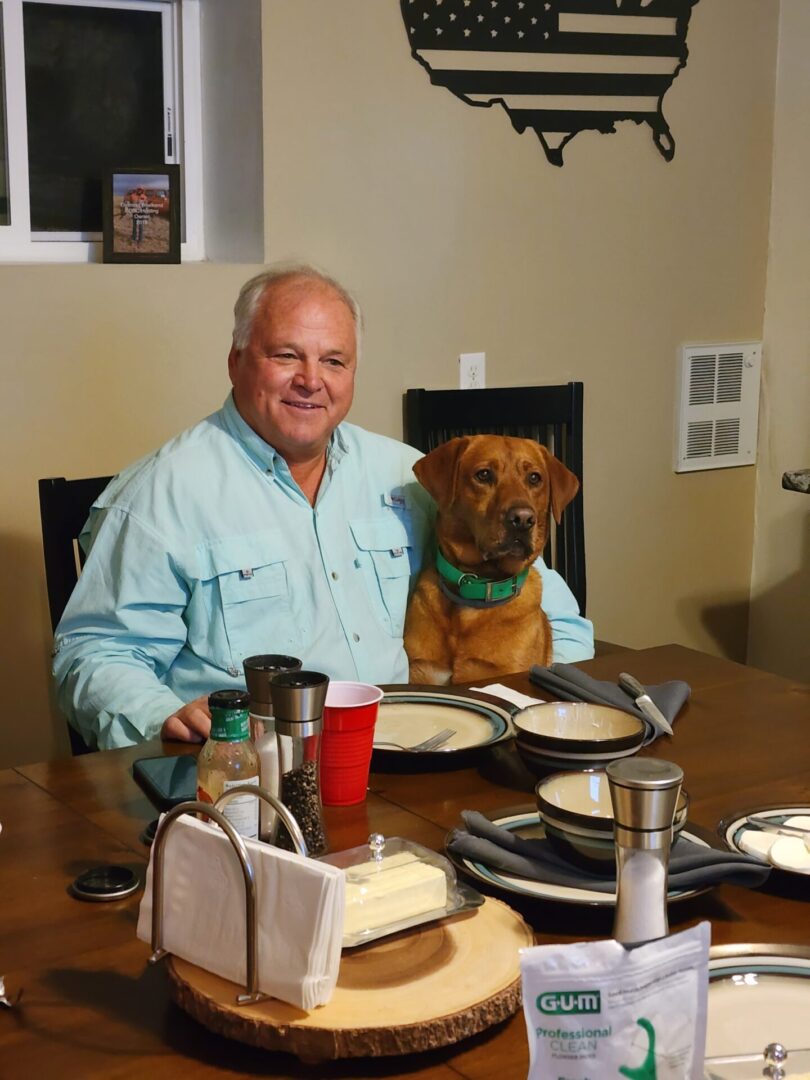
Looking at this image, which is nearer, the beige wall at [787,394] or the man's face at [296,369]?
the man's face at [296,369]

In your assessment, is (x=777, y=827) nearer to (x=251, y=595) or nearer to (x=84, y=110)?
(x=251, y=595)

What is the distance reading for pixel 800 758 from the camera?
156 cm

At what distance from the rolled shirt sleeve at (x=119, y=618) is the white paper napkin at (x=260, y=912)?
795 millimetres

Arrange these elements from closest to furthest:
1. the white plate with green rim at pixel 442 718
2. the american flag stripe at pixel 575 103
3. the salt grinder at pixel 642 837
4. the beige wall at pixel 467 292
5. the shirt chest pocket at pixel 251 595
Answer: the salt grinder at pixel 642 837 < the white plate with green rim at pixel 442 718 < the shirt chest pocket at pixel 251 595 < the beige wall at pixel 467 292 < the american flag stripe at pixel 575 103

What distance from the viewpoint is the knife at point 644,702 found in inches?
63.8

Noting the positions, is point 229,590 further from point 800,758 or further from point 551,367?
point 551,367

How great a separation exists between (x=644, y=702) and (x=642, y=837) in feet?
2.87

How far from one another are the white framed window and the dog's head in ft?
3.59

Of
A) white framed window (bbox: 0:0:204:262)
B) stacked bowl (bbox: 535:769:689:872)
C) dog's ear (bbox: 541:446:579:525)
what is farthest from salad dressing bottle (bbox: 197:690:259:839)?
white framed window (bbox: 0:0:204:262)

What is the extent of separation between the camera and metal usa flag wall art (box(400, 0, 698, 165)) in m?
2.98

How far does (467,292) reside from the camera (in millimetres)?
3115

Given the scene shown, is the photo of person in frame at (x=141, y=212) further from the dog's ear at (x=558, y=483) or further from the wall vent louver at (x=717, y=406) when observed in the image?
the wall vent louver at (x=717, y=406)

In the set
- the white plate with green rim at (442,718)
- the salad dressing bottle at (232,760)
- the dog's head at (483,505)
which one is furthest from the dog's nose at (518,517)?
the salad dressing bottle at (232,760)

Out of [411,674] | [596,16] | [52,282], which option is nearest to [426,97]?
[596,16]
